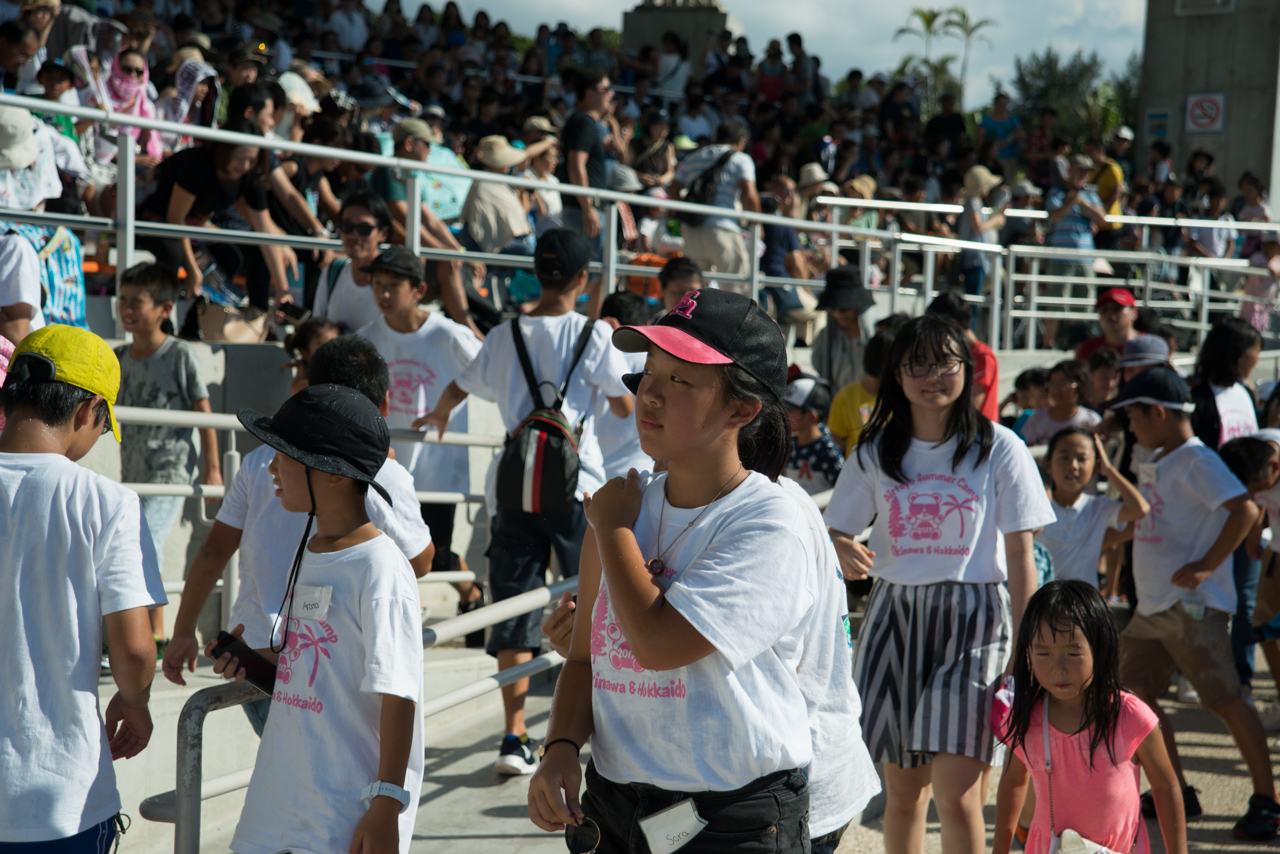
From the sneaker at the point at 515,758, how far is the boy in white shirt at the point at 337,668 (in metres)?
2.17

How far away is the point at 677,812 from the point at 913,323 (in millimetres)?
2002

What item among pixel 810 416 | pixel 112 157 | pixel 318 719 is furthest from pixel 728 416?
pixel 112 157

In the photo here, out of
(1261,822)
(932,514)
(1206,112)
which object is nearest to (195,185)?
(932,514)

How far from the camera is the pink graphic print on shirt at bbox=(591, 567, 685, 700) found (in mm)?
1949

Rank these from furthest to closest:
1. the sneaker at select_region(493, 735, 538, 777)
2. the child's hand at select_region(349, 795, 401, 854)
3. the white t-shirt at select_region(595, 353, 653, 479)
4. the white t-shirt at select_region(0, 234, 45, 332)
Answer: the white t-shirt at select_region(595, 353, 653, 479) → the sneaker at select_region(493, 735, 538, 777) → the white t-shirt at select_region(0, 234, 45, 332) → the child's hand at select_region(349, 795, 401, 854)

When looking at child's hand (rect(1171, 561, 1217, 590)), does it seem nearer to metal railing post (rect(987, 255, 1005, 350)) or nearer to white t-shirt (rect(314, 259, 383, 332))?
white t-shirt (rect(314, 259, 383, 332))

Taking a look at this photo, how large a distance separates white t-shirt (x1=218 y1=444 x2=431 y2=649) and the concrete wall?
74.3 feet

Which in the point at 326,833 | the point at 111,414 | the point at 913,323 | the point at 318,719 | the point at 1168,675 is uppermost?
the point at 913,323

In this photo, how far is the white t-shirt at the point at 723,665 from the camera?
1.88 metres

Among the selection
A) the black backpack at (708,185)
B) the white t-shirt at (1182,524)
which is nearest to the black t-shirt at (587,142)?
the black backpack at (708,185)

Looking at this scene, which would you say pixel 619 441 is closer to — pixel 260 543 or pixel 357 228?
pixel 357 228

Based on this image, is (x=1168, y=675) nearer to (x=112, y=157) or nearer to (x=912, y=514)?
(x=912, y=514)

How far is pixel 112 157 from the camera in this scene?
8398mm

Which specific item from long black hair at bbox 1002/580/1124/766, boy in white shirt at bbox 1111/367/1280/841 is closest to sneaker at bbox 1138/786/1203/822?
boy in white shirt at bbox 1111/367/1280/841
